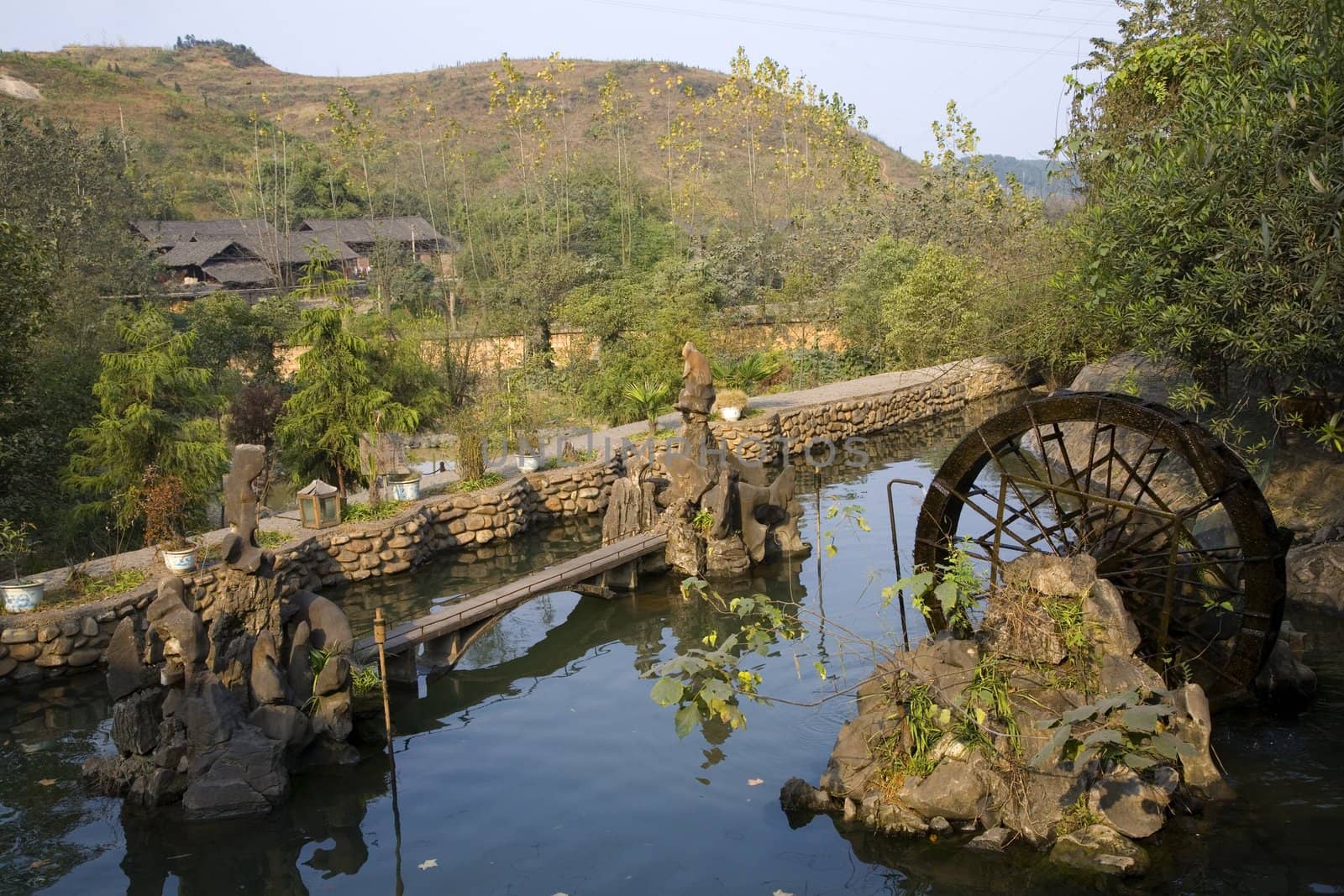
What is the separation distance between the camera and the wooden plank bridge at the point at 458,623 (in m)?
10.0

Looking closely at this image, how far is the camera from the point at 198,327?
20.7 m

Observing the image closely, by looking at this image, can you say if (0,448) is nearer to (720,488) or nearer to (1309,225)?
(720,488)

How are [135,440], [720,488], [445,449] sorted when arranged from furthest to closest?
[445,449], [720,488], [135,440]

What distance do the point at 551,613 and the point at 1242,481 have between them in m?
7.67

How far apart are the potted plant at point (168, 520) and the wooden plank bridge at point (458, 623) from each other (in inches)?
95.8

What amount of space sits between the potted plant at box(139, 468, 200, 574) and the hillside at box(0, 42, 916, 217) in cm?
1814

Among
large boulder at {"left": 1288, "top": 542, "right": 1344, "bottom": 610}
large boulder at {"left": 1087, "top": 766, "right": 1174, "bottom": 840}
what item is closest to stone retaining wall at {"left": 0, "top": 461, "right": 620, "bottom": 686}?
large boulder at {"left": 1087, "top": 766, "right": 1174, "bottom": 840}

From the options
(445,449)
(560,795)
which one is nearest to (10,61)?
(445,449)

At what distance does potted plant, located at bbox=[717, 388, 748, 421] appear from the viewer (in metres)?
19.6

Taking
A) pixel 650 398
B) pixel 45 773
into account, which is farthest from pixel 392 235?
pixel 45 773

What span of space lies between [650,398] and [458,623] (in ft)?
28.2

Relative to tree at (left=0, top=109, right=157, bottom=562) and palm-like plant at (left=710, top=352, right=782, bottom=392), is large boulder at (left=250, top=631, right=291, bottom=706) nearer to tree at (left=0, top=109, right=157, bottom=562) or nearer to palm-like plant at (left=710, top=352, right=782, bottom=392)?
tree at (left=0, top=109, right=157, bottom=562)

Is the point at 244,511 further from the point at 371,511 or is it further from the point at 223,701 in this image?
the point at 371,511

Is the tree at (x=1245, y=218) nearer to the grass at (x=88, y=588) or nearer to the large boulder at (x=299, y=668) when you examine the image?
the large boulder at (x=299, y=668)
